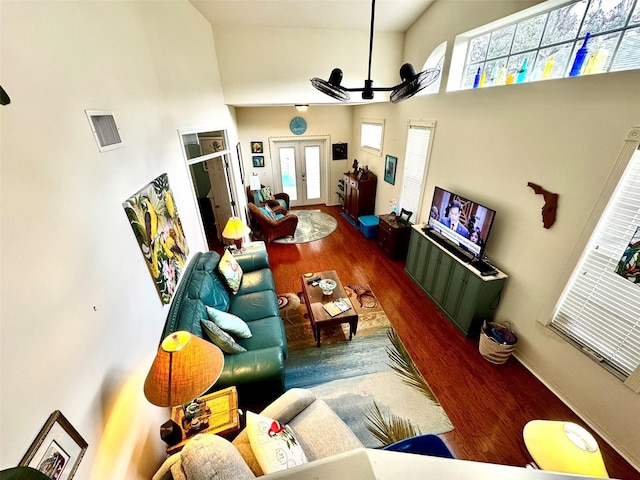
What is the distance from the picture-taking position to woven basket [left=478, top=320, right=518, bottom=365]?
2621 millimetres

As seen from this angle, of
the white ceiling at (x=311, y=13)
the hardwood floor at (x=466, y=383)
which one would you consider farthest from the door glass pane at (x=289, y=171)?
the hardwood floor at (x=466, y=383)

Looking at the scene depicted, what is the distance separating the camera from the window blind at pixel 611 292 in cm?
181

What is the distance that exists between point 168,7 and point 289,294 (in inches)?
140

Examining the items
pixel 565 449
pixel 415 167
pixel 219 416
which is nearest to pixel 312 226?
pixel 415 167

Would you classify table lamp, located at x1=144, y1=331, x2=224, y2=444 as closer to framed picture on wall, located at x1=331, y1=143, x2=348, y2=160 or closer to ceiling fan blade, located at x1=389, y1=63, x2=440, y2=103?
ceiling fan blade, located at x1=389, y1=63, x2=440, y2=103

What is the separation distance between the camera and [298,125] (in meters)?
6.40

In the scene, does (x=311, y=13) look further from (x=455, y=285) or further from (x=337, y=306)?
(x=455, y=285)

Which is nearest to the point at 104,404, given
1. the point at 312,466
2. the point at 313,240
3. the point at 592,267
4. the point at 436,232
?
the point at 312,466

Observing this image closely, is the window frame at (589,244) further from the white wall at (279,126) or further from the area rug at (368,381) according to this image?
the white wall at (279,126)

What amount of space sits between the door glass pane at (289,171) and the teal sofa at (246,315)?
3745 millimetres

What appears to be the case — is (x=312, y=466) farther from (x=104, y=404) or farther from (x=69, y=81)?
(x=69, y=81)

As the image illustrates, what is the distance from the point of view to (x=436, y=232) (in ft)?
11.9

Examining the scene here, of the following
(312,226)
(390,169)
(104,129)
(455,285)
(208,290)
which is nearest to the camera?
(104,129)

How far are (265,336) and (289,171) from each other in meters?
5.24
